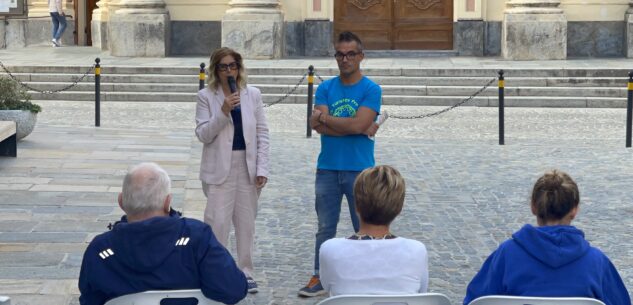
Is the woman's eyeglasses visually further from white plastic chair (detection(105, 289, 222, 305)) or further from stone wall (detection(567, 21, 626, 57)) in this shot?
stone wall (detection(567, 21, 626, 57))

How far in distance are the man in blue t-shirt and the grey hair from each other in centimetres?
261

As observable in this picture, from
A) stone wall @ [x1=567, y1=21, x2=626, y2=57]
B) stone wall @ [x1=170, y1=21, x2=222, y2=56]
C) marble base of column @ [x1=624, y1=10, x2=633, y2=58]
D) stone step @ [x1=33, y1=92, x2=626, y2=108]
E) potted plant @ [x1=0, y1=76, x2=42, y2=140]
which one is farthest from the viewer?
stone wall @ [x1=170, y1=21, x2=222, y2=56]

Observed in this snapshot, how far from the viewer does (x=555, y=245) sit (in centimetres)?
484

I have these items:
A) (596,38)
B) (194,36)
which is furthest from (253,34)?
(596,38)

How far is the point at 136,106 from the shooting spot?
20625 millimetres

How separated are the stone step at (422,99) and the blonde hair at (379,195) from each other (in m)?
15.0

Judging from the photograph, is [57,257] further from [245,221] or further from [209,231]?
[209,231]

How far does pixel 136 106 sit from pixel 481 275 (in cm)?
1602

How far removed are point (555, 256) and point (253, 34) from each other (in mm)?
20090

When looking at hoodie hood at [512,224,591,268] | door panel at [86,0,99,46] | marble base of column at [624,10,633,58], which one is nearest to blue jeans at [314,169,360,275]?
hoodie hood at [512,224,591,268]

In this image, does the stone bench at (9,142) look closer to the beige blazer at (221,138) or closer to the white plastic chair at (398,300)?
the beige blazer at (221,138)

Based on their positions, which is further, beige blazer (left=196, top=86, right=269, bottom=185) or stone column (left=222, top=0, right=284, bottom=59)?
stone column (left=222, top=0, right=284, bottom=59)

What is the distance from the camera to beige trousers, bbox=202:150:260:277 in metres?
7.58

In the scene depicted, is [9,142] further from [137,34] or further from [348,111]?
[137,34]
